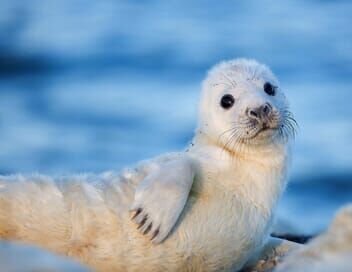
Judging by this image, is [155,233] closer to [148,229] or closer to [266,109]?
[148,229]

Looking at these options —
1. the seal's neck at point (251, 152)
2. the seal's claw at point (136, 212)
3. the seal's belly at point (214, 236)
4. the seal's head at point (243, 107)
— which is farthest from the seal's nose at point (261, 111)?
the seal's claw at point (136, 212)

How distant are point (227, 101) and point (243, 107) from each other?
0.22m

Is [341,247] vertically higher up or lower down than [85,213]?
lower down

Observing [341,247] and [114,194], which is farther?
[114,194]

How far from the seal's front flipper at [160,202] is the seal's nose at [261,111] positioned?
68cm

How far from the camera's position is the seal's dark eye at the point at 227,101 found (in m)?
7.18

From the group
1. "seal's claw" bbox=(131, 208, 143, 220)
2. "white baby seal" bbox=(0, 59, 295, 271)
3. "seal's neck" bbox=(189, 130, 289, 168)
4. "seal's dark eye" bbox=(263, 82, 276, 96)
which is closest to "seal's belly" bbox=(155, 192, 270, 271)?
"white baby seal" bbox=(0, 59, 295, 271)

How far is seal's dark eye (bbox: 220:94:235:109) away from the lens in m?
7.18

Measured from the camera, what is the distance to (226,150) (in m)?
7.06

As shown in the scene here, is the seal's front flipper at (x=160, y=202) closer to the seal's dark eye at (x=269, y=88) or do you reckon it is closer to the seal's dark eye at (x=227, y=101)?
the seal's dark eye at (x=227, y=101)

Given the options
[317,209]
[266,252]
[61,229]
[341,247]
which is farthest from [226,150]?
[317,209]

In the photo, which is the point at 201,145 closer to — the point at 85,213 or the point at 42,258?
the point at 85,213

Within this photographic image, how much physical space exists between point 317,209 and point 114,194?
9805mm

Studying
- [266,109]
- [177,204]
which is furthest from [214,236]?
[266,109]
